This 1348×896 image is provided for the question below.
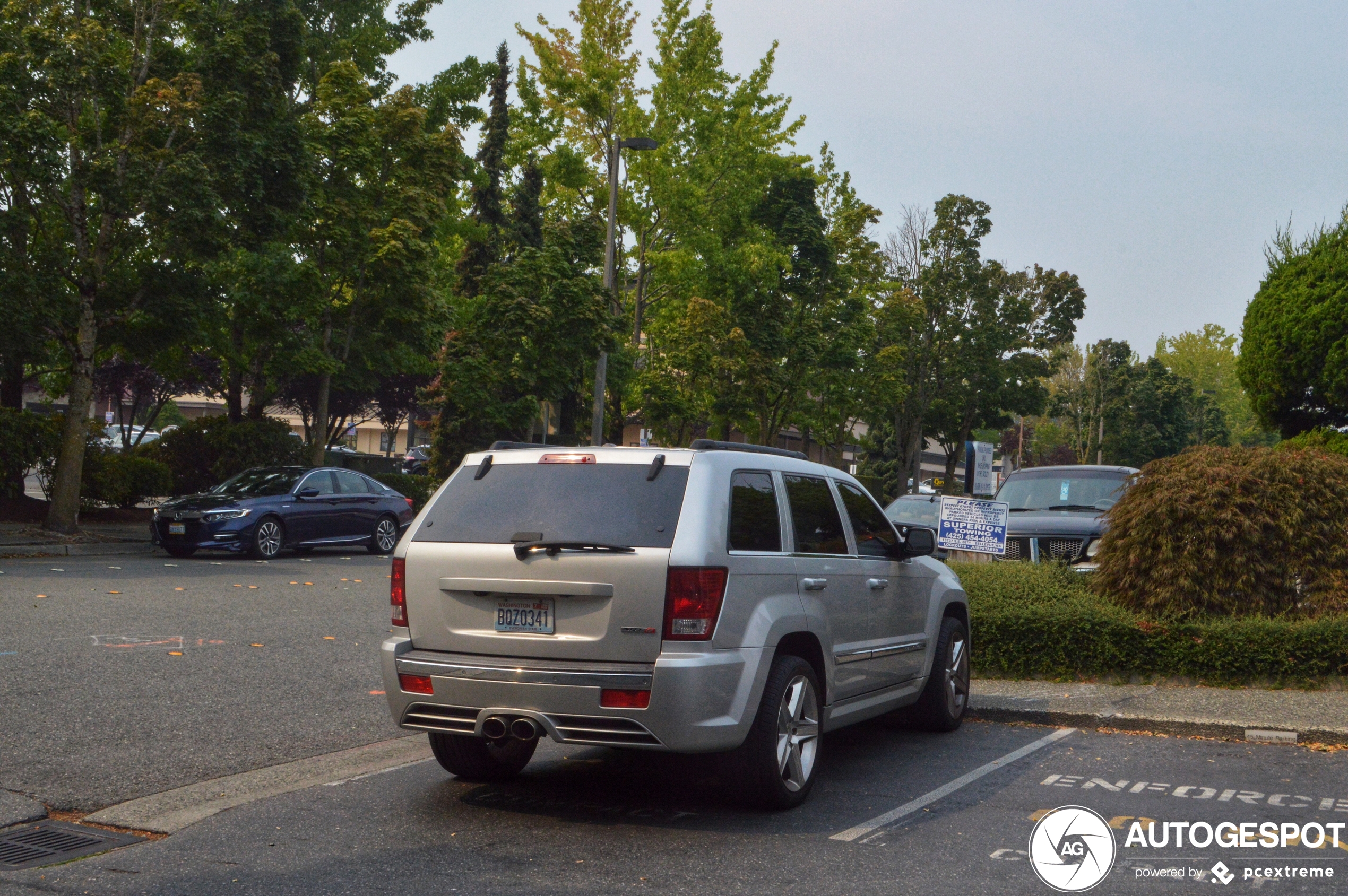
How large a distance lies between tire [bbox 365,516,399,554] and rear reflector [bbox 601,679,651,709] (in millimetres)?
17638

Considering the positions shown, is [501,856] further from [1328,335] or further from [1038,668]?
[1328,335]

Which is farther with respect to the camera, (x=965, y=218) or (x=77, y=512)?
(x=965, y=218)

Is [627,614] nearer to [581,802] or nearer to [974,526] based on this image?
[581,802]

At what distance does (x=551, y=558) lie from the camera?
5.76 meters

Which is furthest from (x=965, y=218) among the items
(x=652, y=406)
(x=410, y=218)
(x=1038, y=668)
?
(x=1038, y=668)

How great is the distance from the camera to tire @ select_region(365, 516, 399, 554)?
2250 centimetres

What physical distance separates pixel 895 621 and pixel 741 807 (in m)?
1.80

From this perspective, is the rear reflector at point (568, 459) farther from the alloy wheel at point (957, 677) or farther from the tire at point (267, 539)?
the tire at point (267, 539)

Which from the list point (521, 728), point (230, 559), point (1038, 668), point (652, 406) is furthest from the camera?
point (652, 406)

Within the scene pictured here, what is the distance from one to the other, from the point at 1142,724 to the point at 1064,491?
667 centimetres

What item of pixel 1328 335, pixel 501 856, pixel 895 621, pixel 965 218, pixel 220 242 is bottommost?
pixel 501 856

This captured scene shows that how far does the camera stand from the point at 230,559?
64.3 feet

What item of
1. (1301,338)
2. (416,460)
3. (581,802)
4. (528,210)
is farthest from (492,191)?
(581,802)

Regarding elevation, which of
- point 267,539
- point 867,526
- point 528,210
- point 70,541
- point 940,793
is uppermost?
point 528,210
